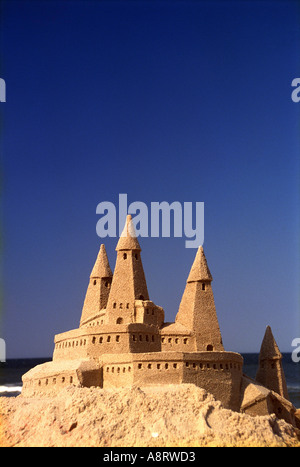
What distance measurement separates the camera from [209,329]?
129 feet

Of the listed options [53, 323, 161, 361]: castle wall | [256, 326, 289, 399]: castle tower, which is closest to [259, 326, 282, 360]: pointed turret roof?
[256, 326, 289, 399]: castle tower

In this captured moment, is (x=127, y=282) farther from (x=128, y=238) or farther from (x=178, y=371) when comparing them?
(x=178, y=371)

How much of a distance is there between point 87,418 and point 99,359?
21.0ft

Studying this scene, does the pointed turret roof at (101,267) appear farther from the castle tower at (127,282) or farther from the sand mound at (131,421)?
the sand mound at (131,421)

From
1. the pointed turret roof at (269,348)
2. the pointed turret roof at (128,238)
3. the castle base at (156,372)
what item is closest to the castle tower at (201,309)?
the castle base at (156,372)

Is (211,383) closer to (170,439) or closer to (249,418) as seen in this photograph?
(249,418)

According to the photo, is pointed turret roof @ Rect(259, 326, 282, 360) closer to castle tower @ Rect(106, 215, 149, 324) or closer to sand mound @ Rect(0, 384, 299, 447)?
sand mound @ Rect(0, 384, 299, 447)

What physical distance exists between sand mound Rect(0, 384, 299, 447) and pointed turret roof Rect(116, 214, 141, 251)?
1086 cm

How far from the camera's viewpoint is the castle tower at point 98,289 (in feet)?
142

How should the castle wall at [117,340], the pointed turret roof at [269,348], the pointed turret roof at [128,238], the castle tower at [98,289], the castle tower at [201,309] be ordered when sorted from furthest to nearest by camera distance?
the castle tower at [98,289] < the pointed turret roof at [269,348] < the pointed turret roof at [128,238] < the castle tower at [201,309] < the castle wall at [117,340]

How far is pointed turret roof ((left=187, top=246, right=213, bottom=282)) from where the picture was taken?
40500 mm
